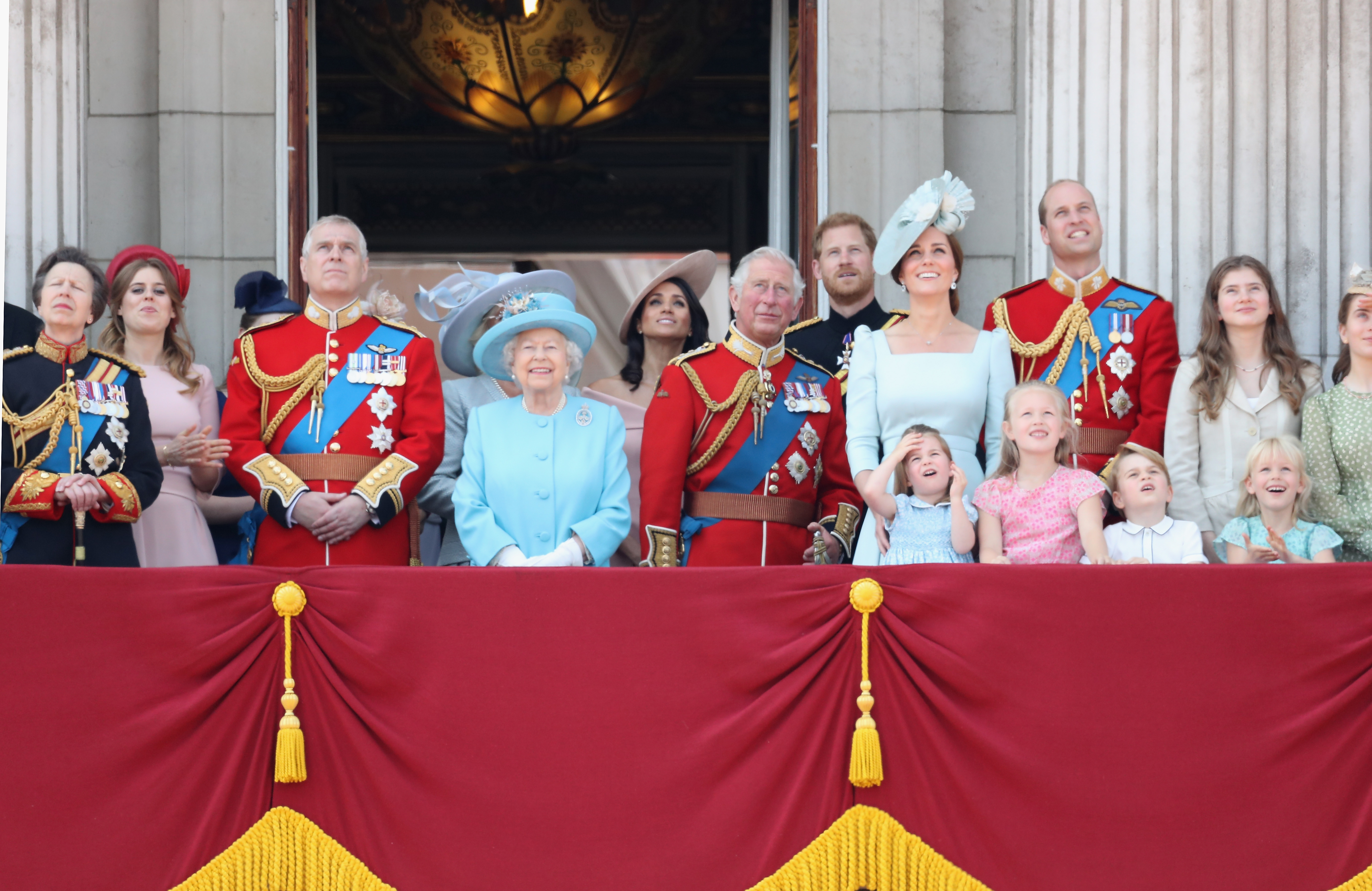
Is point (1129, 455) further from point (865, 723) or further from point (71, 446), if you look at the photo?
point (71, 446)

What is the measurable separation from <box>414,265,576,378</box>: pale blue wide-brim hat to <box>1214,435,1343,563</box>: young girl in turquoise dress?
6.93 feet

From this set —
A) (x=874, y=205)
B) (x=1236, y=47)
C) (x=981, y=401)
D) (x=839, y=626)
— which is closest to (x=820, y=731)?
(x=839, y=626)

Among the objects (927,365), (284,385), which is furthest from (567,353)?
(927,365)

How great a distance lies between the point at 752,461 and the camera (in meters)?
4.80

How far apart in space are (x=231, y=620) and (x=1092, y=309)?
8.72 ft

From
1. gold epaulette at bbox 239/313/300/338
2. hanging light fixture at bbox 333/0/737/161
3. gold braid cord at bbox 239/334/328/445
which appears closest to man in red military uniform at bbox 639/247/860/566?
gold braid cord at bbox 239/334/328/445

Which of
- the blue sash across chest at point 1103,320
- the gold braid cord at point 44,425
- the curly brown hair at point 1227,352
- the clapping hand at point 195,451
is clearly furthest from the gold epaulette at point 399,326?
the curly brown hair at point 1227,352

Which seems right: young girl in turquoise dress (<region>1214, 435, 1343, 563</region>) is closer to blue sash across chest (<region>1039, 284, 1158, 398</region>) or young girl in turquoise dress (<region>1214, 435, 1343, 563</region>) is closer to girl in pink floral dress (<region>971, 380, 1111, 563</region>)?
girl in pink floral dress (<region>971, 380, 1111, 563</region>)

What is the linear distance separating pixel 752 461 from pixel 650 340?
929 millimetres

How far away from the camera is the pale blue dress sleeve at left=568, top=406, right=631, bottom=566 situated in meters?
4.51

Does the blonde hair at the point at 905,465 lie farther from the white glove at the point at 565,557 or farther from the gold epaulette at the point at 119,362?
the gold epaulette at the point at 119,362

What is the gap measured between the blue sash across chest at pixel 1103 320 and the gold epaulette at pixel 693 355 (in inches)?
38.4

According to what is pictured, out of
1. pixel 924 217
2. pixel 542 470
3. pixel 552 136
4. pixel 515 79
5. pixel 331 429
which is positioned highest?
pixel 515 79

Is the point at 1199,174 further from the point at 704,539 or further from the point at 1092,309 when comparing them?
the point at 704,539
